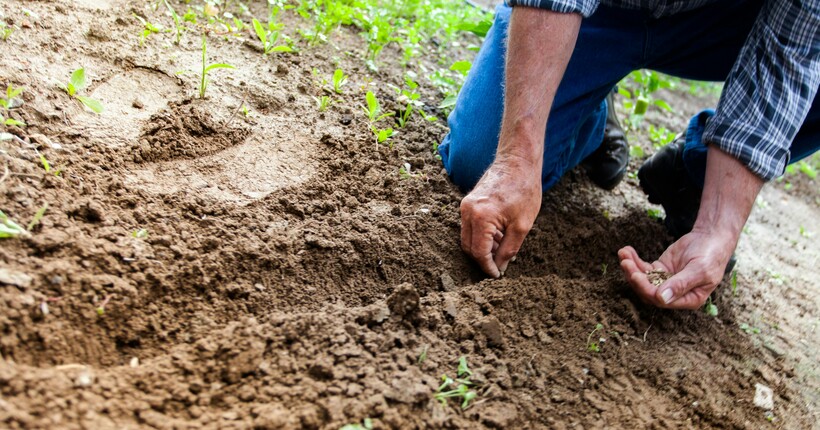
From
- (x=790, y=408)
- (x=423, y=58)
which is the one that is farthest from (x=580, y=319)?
(x=423, y=58)

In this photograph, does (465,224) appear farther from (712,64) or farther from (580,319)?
(712,64)

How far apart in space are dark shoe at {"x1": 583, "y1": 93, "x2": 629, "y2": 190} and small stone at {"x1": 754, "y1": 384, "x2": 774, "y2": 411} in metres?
1.06

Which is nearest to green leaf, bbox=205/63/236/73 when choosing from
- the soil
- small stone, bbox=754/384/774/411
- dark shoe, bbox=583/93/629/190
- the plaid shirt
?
the soil

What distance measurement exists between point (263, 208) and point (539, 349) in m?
0.89

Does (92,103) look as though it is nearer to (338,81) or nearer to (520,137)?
(338,81)

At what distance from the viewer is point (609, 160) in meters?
2.72

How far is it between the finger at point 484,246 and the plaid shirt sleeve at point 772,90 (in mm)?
867

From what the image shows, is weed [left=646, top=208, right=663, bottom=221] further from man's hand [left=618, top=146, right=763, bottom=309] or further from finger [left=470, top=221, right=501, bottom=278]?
finger [left=470, top=221, right=501, bottom=278]

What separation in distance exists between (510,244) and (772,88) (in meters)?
1.01

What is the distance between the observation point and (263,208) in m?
1.85

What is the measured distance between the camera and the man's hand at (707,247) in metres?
1.92

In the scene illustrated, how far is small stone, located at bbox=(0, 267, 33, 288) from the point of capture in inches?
52.2

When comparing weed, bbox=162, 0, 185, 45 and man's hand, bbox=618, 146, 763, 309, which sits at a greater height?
weed, bbox=162, 0, 185, 45

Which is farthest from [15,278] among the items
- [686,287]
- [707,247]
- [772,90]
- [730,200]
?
[772,90]
